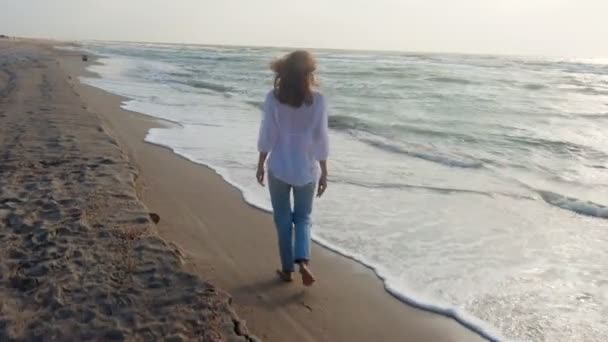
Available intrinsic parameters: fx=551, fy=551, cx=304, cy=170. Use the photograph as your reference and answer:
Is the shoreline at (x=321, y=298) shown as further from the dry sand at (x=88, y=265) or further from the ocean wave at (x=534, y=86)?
the ocean wave at (x=534, y=86)

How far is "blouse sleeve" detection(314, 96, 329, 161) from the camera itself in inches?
157

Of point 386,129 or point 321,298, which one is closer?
point 321,298

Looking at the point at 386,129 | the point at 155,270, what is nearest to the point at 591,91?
the point at 386,129

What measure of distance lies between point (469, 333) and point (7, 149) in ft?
20.9

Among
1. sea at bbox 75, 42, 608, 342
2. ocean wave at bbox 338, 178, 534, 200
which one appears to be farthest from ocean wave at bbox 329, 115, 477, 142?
ocean wave at bbox 338, 178, 534, 200

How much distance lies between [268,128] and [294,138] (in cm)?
20

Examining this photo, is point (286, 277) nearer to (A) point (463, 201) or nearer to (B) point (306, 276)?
(B) point (306, 276)

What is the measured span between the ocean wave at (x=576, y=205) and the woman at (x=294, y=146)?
404 cm

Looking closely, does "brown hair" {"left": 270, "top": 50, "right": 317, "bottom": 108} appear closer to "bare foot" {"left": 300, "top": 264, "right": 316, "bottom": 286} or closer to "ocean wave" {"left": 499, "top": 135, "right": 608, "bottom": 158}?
"bare foot" {"left": 300, "top": 264, "right": 316, "bottom": 286}

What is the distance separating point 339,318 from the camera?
12.4 ft

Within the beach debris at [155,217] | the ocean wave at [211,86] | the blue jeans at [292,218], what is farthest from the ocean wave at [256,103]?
the blue jeans at [292,218]

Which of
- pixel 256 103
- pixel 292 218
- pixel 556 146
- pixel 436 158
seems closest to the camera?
pixel 292 218

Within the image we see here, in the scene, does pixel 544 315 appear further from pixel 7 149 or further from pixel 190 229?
pixel 7 149

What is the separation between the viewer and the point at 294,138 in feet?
13.3
